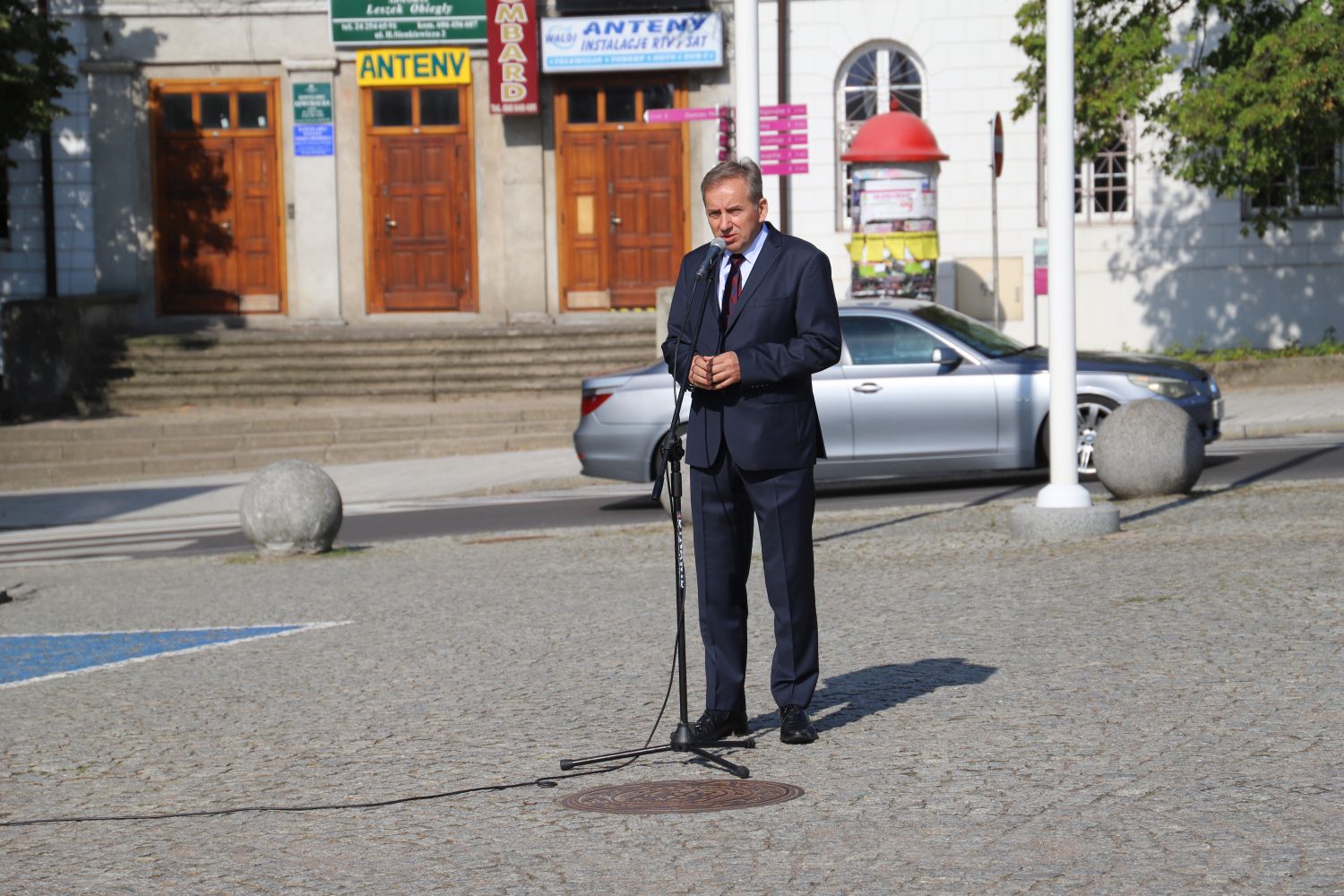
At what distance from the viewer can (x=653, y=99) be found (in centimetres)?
2789

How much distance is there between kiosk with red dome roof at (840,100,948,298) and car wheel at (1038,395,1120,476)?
25.6 feet

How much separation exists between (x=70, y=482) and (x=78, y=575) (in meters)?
8.57

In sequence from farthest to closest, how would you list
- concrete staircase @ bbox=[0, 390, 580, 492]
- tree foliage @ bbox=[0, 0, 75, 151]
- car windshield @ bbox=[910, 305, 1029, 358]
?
tree foliage @ bbox=[0, 0, 75, 151]
concrete staircase @ bbox=[0, 390, 580, 492]
car windshield @ bbox=[910, 305, 1029, 358]

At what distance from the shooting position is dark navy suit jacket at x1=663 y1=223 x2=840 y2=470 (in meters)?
6.42

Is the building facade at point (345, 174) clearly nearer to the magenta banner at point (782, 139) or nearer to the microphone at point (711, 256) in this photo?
the magenta banner at point (782, 139)

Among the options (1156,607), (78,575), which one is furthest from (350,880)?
(78,575)

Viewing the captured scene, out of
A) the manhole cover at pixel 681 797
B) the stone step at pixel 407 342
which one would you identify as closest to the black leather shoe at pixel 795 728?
the manhole cover at pixel 681 797

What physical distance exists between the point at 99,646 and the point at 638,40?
61.2ft

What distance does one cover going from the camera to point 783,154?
14.4 m

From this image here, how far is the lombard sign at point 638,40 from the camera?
1073 inches

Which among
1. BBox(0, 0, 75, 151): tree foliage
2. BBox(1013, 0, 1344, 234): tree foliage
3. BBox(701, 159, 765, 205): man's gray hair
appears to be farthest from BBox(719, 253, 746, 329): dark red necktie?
BBox(0, 0, 75, 151): tree foliage

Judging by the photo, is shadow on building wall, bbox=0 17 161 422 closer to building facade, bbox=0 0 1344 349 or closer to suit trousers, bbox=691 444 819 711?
building facade, bbox=0 0 1344 349

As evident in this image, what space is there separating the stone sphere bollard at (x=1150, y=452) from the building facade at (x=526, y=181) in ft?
43.3

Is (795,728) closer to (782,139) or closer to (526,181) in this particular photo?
(782,139)
